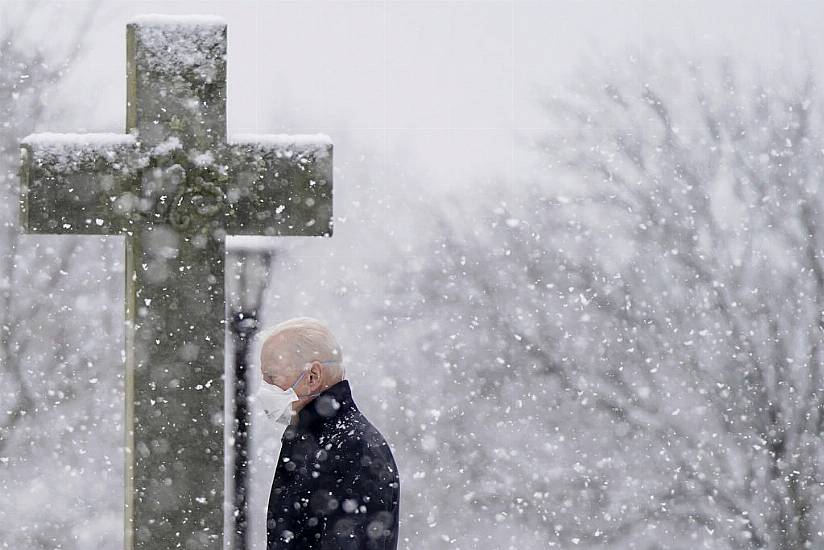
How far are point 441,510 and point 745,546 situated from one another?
198 inches

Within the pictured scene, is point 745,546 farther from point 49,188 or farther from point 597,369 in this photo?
point 49,188

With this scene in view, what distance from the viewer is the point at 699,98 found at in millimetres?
18469

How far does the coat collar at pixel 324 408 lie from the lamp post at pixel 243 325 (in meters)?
2.62

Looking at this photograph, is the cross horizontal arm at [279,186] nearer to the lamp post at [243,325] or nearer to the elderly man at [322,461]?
the elderly man at [322,461]

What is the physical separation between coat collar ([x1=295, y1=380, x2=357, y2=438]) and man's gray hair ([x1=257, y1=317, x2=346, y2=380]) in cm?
6

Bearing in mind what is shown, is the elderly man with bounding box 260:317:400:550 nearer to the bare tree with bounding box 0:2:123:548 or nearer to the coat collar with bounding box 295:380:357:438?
the coat collar with bounding box 295:380:357:438

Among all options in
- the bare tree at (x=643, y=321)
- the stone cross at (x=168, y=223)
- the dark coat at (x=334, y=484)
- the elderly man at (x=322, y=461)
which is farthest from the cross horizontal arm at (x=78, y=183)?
the bare tree at (x=643, y=321)

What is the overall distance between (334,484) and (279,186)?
103cm

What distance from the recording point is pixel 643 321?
17984 mm

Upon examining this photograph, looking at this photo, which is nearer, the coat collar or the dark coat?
the dark coat

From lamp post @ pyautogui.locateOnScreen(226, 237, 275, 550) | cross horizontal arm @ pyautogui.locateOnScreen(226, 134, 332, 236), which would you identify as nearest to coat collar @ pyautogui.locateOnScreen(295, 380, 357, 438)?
cross horizontal arm @ pyautogui.locateOnScreen(226, 134, 332, 236)

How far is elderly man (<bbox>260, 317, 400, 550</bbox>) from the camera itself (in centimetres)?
306

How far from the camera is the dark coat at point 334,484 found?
10.0ft

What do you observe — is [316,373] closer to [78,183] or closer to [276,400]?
[276,400]
